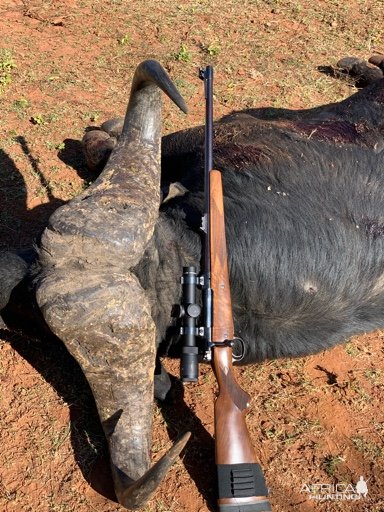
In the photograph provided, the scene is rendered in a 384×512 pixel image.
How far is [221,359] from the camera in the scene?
3.38m

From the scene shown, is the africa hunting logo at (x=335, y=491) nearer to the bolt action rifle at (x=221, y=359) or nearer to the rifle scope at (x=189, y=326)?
the bolt action rifle at (x=221, y=359)

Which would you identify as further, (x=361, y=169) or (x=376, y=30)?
(x=376, y=30)

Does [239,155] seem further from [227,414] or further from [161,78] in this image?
[227,414]

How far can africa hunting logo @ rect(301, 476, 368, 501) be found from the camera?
3.74m

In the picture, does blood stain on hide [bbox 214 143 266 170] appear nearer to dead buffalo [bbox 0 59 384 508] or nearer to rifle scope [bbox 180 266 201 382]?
dead buffalo [bbox 0 59 384 508]

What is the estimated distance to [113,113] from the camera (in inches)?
251

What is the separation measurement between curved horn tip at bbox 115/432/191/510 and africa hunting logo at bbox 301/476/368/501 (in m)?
1.34

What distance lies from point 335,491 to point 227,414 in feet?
3.43

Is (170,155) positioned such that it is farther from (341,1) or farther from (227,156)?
(341,1)

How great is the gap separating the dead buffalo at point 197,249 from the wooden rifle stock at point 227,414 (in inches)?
9.4

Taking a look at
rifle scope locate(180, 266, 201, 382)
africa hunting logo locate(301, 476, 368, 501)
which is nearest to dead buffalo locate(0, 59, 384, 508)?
rifle scope locate(180, 266, 201, 382)

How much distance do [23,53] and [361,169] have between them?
15.9ft

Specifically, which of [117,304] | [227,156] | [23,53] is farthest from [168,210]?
[23,53]

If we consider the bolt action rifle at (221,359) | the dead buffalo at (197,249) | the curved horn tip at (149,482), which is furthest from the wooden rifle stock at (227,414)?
the curved horn tip at (149,482)
